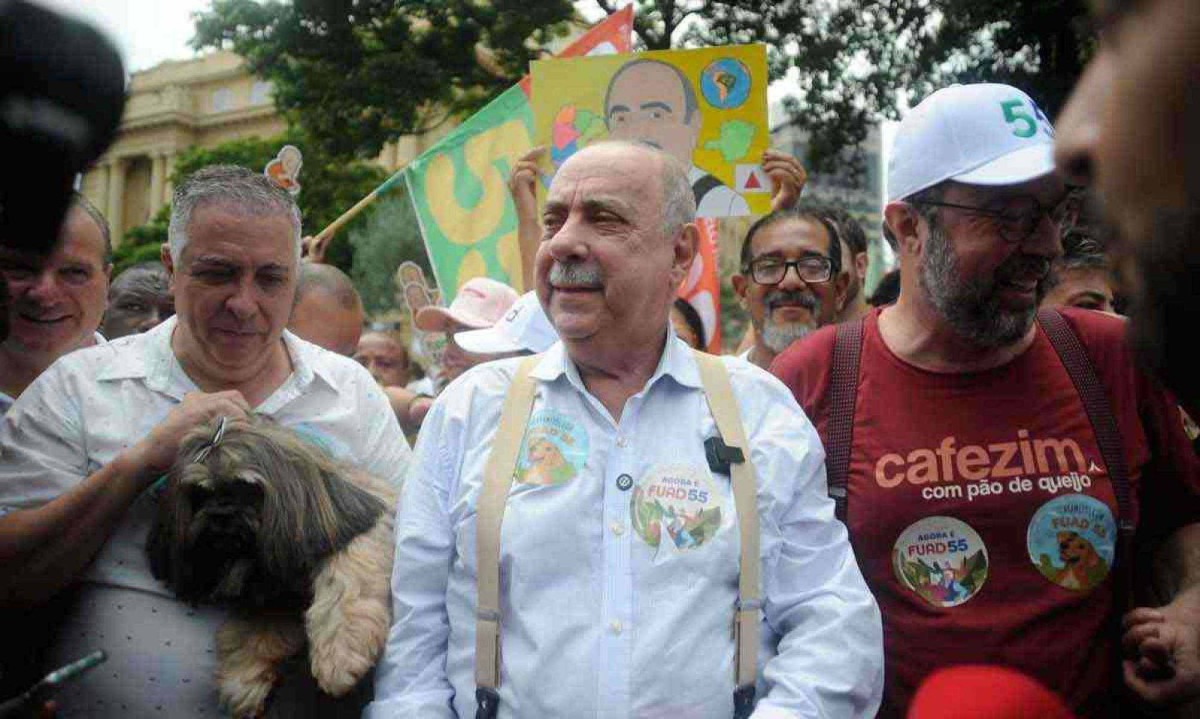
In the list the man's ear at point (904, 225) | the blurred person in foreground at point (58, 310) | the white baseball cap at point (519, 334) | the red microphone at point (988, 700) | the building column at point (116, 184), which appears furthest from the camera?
the white baseball cap at point (519, 334)

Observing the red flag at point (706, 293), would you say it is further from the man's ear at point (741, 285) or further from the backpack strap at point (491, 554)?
the backpack strap at point (491, 554)

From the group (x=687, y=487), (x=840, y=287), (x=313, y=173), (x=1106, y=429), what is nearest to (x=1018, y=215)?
(x=1106, y=429)

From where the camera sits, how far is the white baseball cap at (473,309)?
17.9 feet

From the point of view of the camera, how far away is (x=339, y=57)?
54.5 feet

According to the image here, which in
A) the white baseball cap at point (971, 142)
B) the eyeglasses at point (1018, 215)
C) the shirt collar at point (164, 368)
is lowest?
the shirt collar at point (164, 368)

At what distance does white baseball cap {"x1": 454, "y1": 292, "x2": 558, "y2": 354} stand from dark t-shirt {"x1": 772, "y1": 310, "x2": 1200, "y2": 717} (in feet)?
5.58

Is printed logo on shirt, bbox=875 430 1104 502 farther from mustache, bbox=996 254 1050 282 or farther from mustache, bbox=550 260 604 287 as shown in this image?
mustache, bbox=550 260 604 287

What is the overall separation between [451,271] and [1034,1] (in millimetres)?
8486

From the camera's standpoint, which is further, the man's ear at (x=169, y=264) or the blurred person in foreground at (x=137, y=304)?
the blurred person in foreground at (x=137, y=304)

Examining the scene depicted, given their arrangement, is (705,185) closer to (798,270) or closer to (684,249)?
(798,270)

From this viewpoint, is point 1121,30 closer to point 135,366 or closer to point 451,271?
point 135,366

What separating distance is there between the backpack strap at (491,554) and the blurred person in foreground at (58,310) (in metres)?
1.74

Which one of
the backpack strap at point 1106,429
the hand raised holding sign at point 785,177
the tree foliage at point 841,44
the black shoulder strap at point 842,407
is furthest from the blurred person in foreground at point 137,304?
the tree foliage at point 841,44

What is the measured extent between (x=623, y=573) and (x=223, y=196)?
1.64 meters
